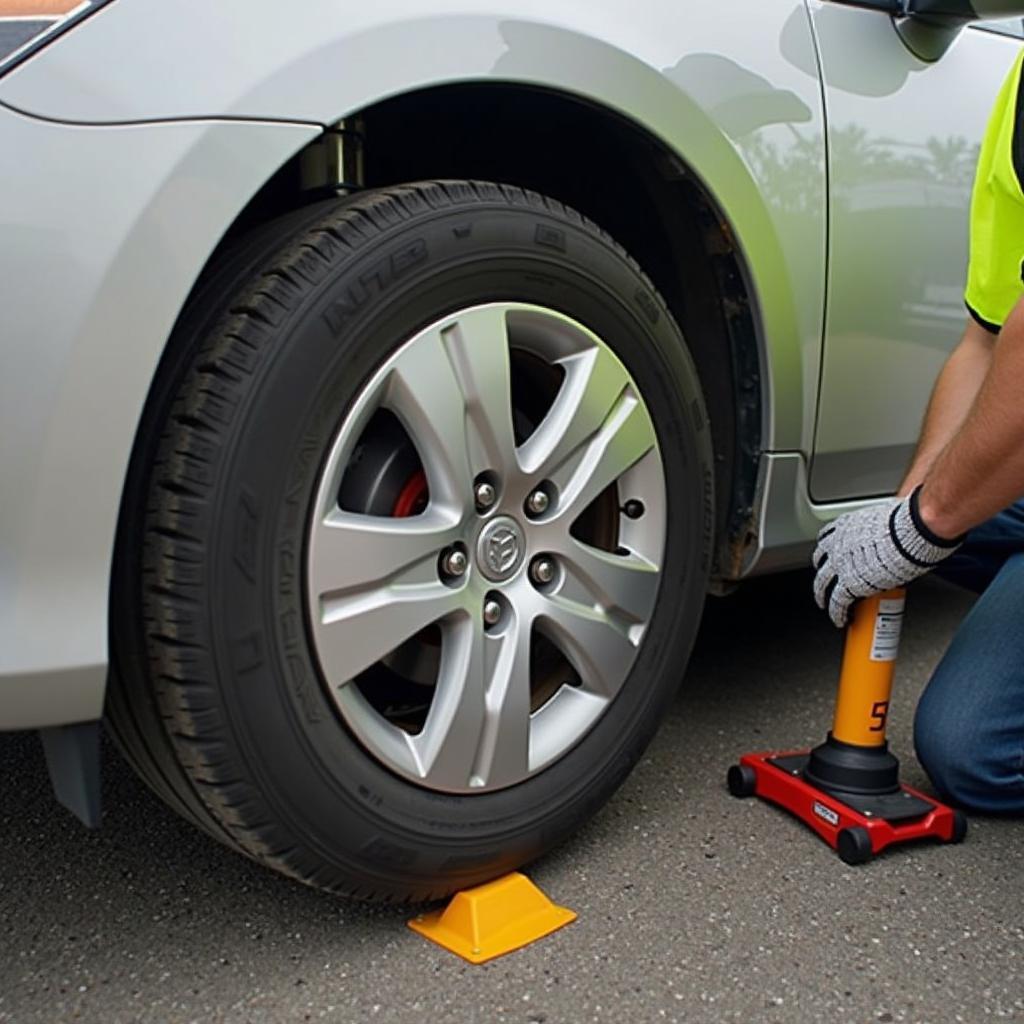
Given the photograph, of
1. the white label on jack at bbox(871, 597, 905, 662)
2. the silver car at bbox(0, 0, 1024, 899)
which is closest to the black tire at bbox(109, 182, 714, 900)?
the silver car at bbox(0, 0, 1024, 899)

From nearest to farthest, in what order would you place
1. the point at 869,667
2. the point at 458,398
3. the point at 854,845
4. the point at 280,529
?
the point at 280,529, the point at 458,398, the point at 854,845, the point at 869,667

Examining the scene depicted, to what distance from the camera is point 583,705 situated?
1.44 meters

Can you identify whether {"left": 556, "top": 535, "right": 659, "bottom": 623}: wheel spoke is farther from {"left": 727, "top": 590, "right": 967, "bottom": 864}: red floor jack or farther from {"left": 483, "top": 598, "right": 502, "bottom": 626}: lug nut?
{"left": 727, "top": 590, "right": 967, "bottom": 864}: red floor jack

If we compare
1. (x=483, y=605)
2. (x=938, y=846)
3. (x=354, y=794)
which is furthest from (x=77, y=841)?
(x=938, y=846)

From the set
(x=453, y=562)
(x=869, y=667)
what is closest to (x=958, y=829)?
(x=869, y=667)

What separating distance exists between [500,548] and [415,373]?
22 cm

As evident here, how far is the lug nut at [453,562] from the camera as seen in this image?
1267 mm

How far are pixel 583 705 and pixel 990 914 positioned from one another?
539 mm

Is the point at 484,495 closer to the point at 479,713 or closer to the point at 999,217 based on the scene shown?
the point at 479,713

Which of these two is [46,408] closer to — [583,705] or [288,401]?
[288,401]

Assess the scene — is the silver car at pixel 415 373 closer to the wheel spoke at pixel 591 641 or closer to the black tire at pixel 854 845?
the wheel spoke at pixel 591 641

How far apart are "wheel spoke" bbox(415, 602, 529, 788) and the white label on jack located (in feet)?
1.72

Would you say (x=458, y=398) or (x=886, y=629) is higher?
(x=458, y=398)

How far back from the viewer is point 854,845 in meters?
1.49
